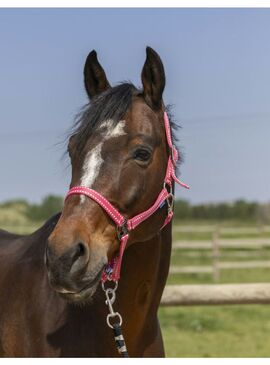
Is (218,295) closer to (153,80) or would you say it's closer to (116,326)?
(116,326)

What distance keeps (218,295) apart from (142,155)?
9.20 ft

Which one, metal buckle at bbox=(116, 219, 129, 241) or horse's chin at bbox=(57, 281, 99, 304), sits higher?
metal buckle at bbox=(116, 219, 129, 241)

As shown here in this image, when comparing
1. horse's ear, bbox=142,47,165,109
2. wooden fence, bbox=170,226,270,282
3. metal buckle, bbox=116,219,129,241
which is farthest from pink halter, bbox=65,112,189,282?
wooden fence, bbox=170,226,270,282

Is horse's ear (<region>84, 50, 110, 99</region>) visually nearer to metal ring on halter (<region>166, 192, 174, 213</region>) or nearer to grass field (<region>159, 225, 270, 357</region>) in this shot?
metal ring on halter (<region>166, 192, 174, 213</region>)

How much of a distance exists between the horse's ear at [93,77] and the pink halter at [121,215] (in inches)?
15.2

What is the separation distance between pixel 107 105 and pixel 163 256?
2.69 feet

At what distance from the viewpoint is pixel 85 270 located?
110 inches

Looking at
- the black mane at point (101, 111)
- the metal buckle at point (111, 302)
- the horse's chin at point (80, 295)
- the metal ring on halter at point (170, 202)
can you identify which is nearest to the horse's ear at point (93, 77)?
the black mane at point (101, 111)

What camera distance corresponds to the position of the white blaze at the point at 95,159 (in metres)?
2.98

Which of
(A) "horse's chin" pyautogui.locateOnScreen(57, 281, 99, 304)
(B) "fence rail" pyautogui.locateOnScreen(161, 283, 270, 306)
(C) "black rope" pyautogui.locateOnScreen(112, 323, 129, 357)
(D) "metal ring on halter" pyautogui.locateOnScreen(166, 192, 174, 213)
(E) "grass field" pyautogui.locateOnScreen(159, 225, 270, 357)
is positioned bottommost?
(E) "grass field" pyautogui.locateOnScreen(159, 225, 270, 357)

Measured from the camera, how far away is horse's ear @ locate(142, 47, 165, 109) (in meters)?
3.32

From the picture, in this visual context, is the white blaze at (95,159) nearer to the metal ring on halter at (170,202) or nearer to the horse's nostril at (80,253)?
the horse's nostril at (80,253)

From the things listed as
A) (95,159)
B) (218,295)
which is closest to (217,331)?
(218,295)
